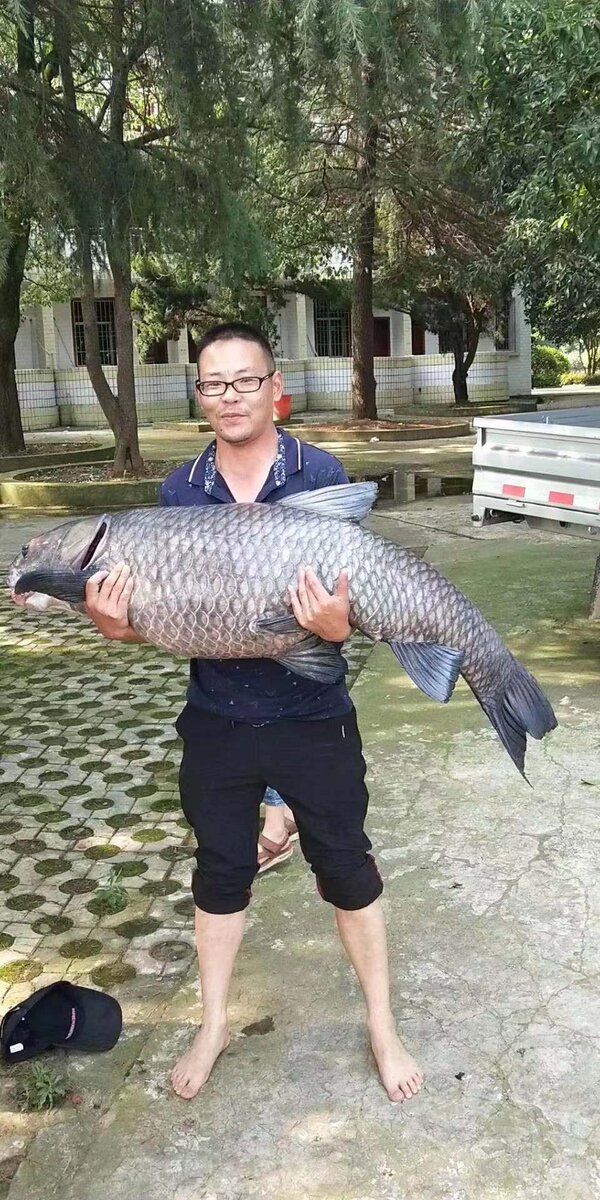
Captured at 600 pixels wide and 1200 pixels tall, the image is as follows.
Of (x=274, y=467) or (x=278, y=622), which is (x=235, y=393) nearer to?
(x=274, y=467)

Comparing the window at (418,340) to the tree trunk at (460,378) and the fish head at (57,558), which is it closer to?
the tree trunk at (460,378)

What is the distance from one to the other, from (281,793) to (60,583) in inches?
27.9

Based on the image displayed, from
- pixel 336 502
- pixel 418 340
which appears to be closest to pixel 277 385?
pixel 336 502

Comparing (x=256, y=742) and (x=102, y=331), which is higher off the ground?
(x=102, y=331)

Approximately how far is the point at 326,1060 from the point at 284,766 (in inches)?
32.0

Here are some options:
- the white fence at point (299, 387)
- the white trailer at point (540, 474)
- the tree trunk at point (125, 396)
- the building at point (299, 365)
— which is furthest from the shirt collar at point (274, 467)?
the building at point (299, 365)

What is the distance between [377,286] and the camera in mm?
25547

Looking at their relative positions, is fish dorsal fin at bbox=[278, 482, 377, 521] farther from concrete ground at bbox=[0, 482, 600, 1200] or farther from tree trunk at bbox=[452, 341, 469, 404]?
tree trunk at bbox=[452, 341, 469, 404]

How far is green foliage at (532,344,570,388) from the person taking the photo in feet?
125

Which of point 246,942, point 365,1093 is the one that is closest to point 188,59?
point 246,942

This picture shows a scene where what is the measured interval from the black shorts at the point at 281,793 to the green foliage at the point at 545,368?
123ft

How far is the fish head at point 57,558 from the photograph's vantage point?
2305 mm

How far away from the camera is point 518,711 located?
245 centimetres

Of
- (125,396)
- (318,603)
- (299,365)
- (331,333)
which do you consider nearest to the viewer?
(318,603)
